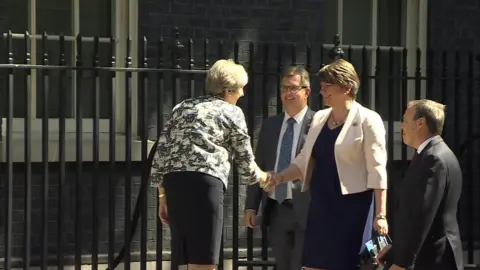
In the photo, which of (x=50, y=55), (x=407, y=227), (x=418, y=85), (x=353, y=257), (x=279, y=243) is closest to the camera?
(x=407, y=227)

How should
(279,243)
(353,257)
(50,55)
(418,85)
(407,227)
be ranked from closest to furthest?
1. (407,227)
2. (353,257)
3. (279,243)
4. (418,85)
5. (50,55)

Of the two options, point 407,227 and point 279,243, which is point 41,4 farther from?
point 407,227

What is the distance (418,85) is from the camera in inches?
277

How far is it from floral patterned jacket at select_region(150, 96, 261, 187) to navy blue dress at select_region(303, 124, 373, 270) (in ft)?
1.44

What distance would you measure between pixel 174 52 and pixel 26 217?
153 cm

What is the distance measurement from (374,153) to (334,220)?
0.46 metres

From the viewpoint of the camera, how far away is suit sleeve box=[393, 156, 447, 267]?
4449 millimetres

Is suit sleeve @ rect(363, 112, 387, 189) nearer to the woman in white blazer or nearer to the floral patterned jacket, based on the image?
the woman in white blazer

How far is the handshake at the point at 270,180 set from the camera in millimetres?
5320

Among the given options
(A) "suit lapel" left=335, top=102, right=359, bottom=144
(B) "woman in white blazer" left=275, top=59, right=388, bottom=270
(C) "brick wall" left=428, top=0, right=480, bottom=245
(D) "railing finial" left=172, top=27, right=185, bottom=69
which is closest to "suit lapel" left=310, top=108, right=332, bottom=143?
(B) "woman in white blazer" left=275, top=59, right=388, bottom=270

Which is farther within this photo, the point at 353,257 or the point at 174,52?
the point at 174,52

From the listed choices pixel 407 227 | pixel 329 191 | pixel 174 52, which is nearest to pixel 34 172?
pixel 174 52

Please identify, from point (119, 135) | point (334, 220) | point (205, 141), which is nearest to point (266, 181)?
point (334, 220)

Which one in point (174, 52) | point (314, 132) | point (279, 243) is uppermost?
point (174, 52)
